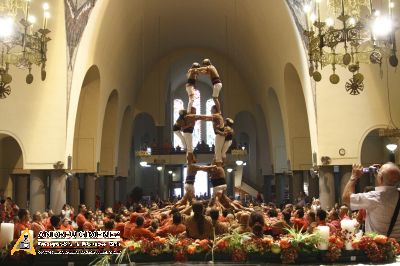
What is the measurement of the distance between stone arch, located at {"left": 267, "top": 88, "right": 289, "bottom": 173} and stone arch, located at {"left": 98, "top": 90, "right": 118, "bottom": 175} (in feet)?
24.3

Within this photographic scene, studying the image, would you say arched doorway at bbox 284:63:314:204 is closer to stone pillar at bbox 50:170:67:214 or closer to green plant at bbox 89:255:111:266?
stone pillar at bbox 50:170:67:214

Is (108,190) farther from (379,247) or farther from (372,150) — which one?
(379,247)

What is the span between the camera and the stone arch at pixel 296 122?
65.1 feet

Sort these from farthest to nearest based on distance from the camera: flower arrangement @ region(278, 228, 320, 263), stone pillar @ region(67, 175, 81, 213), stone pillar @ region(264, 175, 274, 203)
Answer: stone pillar @ region(264, 175, 274, 203) → stone pillar @ region(67, 175, 81, 213) → flower arrangement @ region(278, 228, 320, 263)

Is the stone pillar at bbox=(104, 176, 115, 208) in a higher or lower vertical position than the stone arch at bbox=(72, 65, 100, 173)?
lower

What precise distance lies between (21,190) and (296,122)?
10.8 metres

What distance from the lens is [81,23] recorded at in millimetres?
16750

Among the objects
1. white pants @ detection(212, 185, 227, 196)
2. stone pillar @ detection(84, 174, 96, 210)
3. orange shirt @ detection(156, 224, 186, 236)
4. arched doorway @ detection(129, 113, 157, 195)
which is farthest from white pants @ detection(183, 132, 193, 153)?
arched doorway @ detection(129, 113, 157, 195)

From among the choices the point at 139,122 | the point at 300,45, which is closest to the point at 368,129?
the point at 300,45

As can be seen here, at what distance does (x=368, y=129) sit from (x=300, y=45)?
343 centimetres

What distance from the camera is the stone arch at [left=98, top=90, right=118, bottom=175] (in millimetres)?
23625

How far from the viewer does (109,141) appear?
2375 cm

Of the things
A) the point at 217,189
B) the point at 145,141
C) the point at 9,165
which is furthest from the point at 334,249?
the point at 145,141

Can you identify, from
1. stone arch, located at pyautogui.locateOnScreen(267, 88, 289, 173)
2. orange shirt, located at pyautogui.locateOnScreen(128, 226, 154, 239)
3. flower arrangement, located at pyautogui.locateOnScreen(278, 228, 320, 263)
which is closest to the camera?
flower arrangement, located at pyautogui.locateOnScreen(278, 228, 320, 263)
